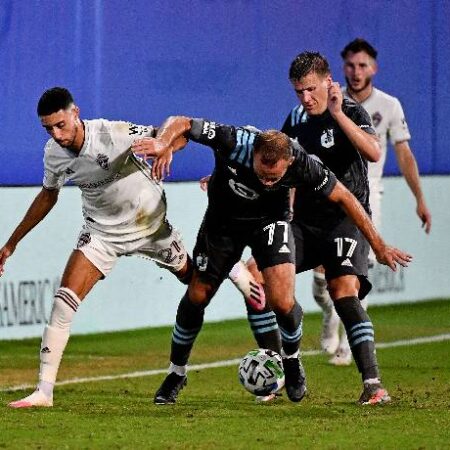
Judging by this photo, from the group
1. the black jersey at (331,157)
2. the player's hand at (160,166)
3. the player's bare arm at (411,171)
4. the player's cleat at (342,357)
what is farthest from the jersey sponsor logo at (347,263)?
the player's bare arm at (411,171)

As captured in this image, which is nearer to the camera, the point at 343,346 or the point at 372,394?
the point at 372,394

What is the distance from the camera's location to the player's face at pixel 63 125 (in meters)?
8.95

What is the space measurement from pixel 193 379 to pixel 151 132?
2.30 m

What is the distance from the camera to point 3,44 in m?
12.8

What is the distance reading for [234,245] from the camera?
924cm

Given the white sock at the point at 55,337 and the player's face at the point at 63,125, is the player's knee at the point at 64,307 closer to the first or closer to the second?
the white sock at the point at 55,337

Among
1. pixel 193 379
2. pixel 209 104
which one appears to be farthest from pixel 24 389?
pixel 209 104

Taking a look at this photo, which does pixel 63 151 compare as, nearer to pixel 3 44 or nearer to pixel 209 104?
pixel 3 44

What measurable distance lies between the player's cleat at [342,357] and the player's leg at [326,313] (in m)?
0.30

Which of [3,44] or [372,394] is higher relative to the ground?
[3,44]

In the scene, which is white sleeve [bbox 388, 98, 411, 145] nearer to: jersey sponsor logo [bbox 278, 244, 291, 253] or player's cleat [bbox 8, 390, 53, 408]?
jersey sponsor logo [bbox 278, 244, 291, 253]

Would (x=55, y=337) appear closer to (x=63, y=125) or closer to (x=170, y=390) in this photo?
(x=170, y=390)

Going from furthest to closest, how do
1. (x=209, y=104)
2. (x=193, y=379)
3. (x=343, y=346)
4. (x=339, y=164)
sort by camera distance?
(x=209, y=104)
(x=343, y=346)
(x=193, y=379)
(x=339, y=164)

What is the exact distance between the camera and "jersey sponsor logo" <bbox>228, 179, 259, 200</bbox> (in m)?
8.99
